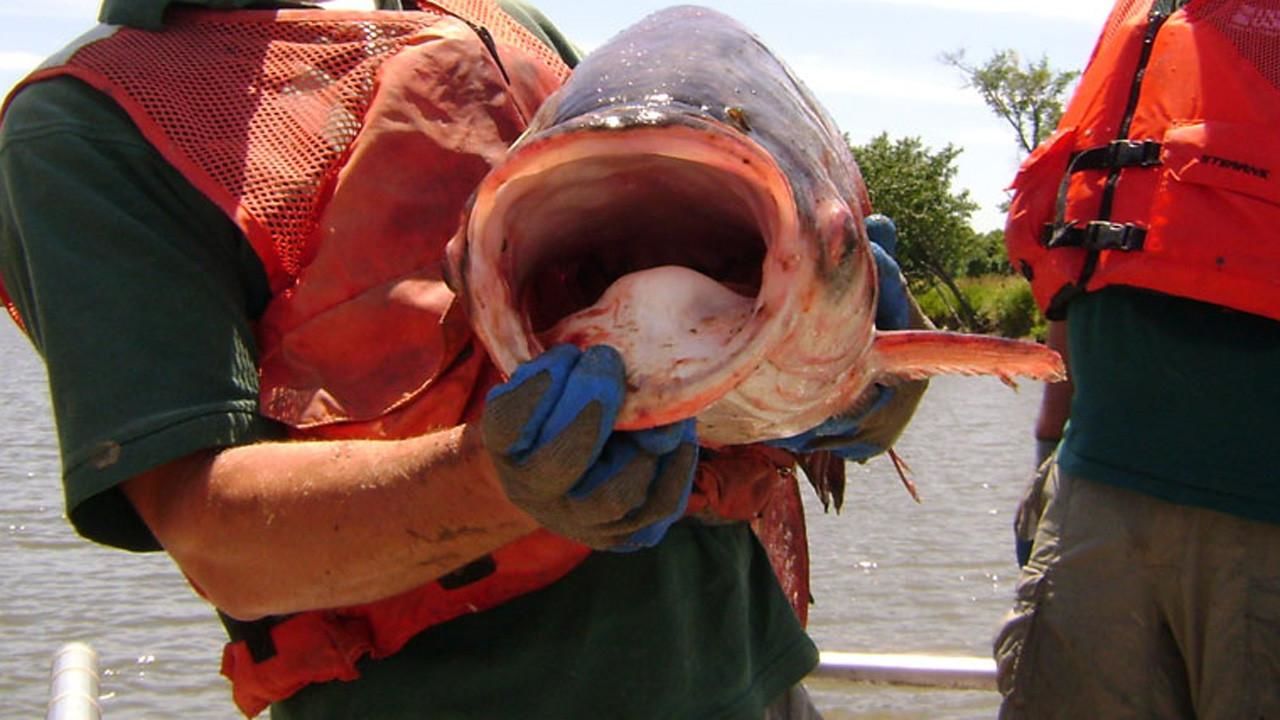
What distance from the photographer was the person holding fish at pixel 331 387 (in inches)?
69.9

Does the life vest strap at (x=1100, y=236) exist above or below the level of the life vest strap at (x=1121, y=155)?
below

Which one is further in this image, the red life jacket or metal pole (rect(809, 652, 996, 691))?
metal pole (rect(809, 652, 996, 691))

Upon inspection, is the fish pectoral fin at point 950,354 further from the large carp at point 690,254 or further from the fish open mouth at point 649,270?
the fish open mouth at point 649,270

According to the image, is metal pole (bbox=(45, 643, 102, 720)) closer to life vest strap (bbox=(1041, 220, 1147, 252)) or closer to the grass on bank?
life vest strap (bbox=(1041, 220, 1147, 252))

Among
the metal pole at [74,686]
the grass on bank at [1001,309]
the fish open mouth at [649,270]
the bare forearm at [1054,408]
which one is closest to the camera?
the fish open mouth at [649,270]

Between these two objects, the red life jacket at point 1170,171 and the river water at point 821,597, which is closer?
the red life jacket at point 1170,171

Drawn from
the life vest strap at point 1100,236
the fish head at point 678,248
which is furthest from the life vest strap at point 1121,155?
the fish head at point 678,248

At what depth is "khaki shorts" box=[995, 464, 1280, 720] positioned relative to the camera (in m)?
3.29

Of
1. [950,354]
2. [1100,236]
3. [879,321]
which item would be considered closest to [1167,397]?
[1100,236]

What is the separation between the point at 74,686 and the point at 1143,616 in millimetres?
2474

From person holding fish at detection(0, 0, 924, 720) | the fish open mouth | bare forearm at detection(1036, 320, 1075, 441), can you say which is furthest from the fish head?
bare forearm at detection(1036, 320, 1075, 441)

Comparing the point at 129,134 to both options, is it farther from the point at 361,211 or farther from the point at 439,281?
the point at 439,281

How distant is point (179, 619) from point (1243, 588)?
7.30 meters

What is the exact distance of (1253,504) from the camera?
3.32 metres
